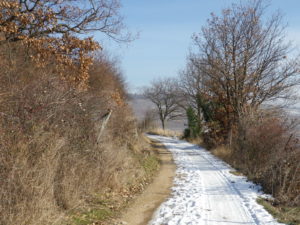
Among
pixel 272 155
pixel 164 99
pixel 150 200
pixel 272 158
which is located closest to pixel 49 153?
pixel 150 200

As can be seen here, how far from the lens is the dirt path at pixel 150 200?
22.4ft

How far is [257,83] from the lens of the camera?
766 inches

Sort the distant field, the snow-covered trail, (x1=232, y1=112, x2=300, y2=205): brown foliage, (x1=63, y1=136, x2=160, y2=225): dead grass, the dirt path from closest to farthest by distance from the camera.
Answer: (x1=63, y1=136, x2=160, y2=225): dead grass → the snow-covered trail → the dirt path → (x1=232, y1=112, x2=300, y2=205): brown foliage → the distant field

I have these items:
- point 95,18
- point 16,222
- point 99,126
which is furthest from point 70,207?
point 95,18

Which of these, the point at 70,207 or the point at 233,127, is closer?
the point at 70,207

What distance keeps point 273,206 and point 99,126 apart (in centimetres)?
607

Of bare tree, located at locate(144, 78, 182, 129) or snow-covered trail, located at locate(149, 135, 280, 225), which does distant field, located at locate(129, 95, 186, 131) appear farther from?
snow-covered trail, located at locate(149, 135, 280, 225)

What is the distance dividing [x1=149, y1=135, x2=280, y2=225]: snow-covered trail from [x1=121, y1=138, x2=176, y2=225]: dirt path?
227 mm

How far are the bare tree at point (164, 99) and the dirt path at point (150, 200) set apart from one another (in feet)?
133

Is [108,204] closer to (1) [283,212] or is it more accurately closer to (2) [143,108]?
(1) [283,212]

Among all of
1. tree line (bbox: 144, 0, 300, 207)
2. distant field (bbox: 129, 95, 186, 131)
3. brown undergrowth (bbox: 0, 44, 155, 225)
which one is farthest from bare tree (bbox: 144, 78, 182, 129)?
brown undergrowth (bbox: 0, 44, 155, 225)

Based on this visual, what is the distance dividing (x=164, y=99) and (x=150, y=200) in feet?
156

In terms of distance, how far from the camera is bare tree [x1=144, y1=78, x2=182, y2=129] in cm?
5409

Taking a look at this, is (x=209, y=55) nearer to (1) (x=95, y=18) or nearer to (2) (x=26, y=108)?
(1) (x=95, y=18)
